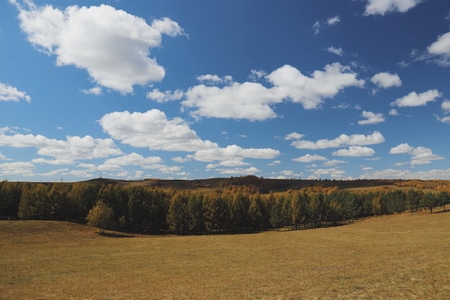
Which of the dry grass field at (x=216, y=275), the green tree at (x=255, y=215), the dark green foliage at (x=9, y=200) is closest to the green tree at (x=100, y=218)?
the dry grass field at (x=216, y=275)

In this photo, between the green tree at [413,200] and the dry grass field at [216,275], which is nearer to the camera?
the dry grass field at [216,275]

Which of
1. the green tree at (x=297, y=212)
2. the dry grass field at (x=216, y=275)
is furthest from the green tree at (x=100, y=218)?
the green tree at (x=297, y=212)

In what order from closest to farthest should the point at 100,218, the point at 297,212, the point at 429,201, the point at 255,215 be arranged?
the point at 100,218, the point at 297,212, the point at 255,215, the point at 429,201

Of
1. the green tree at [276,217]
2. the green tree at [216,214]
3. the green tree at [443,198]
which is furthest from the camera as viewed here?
the green tree at [443,198]

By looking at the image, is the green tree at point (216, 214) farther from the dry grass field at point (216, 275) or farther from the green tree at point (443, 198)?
the green tree at point (443, 198)

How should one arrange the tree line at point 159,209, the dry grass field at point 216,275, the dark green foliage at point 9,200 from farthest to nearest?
the dark green foliage at point 9,200 < the tree line at point 159,209 < the dry grass field at point 216,275

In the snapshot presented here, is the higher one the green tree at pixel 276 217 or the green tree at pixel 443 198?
the green tree at pixel 443 198

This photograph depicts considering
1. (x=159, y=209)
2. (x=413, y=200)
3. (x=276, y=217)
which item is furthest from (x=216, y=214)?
(x=413, y=200)

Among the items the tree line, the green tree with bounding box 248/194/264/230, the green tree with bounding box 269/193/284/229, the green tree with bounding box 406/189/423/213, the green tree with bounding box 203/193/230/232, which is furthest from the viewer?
the green tree with bounding box 406/189/423/213

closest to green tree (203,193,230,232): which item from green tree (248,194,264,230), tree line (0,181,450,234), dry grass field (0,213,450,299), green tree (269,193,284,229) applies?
tree line (0,181,450,234)

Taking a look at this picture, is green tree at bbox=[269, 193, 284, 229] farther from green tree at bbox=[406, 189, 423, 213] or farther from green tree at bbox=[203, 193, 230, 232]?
green tree at bbox=[406, 189, 423, 213]

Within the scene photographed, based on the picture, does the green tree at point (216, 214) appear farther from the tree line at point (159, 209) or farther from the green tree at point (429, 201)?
the green tree at point (429, 201)

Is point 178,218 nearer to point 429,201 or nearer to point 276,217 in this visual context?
point 276,217

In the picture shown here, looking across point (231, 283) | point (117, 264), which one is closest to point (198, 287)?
point (231, 283)
